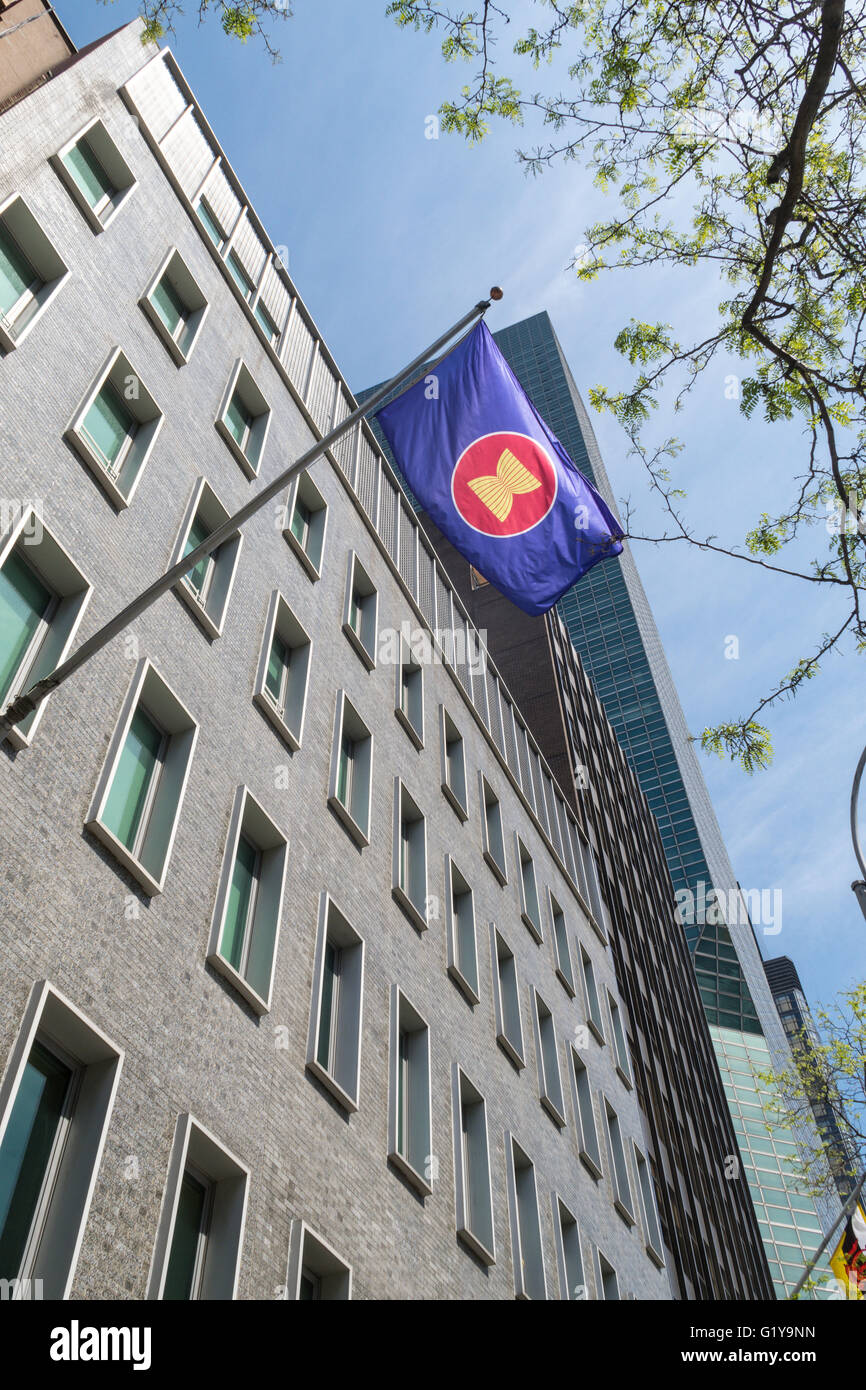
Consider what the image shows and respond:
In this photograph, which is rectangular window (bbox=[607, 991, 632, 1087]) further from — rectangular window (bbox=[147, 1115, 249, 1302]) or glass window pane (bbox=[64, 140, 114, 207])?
glass window pane (bbox=[64, 140, 114, 207])

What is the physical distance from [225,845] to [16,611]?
3816mm

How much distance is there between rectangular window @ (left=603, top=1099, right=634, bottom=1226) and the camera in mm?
25094

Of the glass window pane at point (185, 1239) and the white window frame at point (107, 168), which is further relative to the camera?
the white window frame at point (107, 168)

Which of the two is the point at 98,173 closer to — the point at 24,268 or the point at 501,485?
the point at 24,268

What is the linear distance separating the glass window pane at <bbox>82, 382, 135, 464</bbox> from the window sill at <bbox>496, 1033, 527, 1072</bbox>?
12.9 metres

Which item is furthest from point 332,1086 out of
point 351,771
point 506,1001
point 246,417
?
point 246,417

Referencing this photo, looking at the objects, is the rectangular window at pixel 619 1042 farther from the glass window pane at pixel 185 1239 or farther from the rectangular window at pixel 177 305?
the rectangular window at pixel 177 305

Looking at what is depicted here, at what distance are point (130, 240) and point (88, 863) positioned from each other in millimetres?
11065

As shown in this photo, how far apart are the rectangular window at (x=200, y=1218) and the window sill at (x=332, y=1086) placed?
7.42 feet

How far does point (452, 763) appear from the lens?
25.9 metres

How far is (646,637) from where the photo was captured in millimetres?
125938

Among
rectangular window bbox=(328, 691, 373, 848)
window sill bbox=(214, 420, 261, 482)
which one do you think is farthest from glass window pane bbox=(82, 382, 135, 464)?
rectangular window bbox=(328, 691, 373, 848)

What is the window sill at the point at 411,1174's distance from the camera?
48.8 ft

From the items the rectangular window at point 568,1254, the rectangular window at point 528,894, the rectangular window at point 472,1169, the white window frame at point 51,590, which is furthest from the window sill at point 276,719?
the rectangular window at point 528,894
